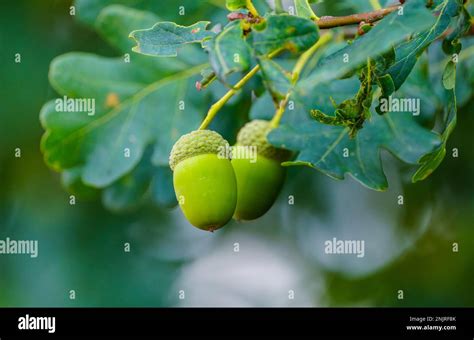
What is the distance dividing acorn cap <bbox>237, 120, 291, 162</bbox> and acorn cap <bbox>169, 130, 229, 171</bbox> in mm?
146

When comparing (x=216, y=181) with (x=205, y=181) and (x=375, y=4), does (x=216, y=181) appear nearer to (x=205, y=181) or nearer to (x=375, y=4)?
(x=205, y=181)

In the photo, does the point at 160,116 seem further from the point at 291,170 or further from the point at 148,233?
the point at 148,233

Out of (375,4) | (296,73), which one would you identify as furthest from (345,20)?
(375,4)

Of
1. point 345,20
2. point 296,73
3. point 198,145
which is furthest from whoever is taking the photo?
point 296,73

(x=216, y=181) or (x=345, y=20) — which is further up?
(x=345, y=20)

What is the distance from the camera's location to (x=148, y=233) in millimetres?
2590

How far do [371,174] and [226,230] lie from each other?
887 millimetres

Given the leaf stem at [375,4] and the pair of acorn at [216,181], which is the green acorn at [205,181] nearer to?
the pair of acorn at [216,181]

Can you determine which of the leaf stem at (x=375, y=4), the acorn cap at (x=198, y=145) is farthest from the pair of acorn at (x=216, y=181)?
the leaf stem at (x=375, y=4)

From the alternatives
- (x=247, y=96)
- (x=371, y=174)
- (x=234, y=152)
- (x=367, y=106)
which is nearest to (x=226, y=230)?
(x=247, y=96)

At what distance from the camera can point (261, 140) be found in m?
1.49

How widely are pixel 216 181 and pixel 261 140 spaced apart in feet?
0.79

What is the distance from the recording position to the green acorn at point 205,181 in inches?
49.6

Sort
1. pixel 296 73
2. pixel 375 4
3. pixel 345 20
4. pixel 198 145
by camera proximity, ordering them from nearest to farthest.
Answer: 1. pixel 345 20
2. pixel 198 145
3. pixel 296 73
4. pixel 375 4
